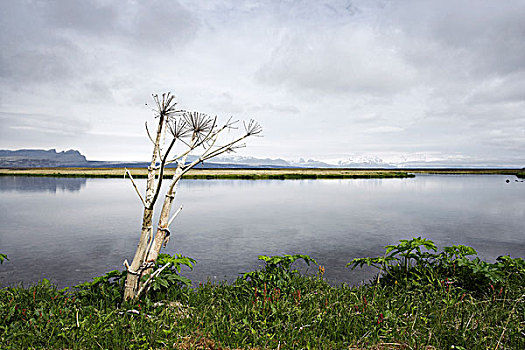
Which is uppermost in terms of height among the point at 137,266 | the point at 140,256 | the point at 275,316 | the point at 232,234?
the point at 140,256

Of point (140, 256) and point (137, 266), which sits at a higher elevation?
point (140, 256)

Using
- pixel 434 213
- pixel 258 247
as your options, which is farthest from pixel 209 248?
pixel 434 213

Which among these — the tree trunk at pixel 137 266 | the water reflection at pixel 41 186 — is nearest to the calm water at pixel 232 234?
the tree trunk at pixel 137 266

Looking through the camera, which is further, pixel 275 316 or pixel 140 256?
pixel 140 256

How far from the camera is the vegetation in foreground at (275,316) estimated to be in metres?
4.77

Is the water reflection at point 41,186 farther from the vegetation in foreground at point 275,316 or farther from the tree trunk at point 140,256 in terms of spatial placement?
the tree trunk at point 140,256

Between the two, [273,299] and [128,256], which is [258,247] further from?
[273,299]

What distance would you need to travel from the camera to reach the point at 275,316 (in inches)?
216

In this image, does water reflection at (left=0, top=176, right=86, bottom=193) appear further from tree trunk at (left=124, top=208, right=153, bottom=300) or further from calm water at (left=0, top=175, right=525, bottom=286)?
tree trunk at (left=124, top=208, right=153, bottom=300)

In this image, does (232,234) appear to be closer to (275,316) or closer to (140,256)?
(140,256)

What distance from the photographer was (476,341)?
4.68 m

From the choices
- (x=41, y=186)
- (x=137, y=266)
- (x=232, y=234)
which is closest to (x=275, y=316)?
(x=137, y=266)

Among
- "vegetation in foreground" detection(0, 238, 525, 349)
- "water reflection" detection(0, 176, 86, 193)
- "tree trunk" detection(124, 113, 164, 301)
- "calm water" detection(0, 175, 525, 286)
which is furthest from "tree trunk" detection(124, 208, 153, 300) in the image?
"water reflection" detection(0, 176, 86, 193)

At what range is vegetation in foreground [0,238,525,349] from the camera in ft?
15.6
